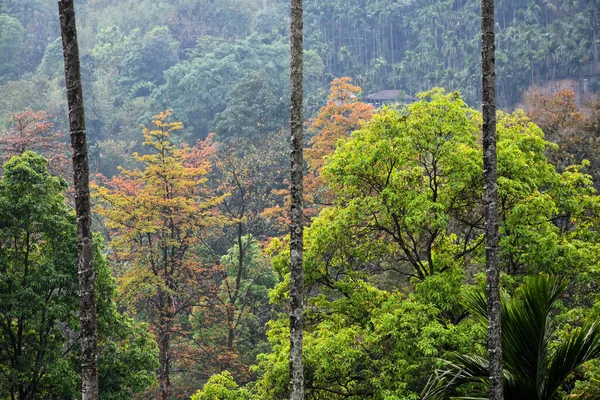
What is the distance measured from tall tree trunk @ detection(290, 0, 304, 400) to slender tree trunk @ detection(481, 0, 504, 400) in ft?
6.88

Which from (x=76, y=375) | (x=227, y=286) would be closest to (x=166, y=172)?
(x=227, y=286)

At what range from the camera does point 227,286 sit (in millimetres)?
23000

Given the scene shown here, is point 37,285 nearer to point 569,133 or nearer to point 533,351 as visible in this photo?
point 533,351

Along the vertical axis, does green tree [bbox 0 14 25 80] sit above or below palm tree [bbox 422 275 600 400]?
above

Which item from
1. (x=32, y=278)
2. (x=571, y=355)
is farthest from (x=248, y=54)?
(x=571, y=355)

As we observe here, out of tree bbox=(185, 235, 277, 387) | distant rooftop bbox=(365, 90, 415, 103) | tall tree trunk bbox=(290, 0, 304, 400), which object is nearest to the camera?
tall tree trunk bbox=(290, 0, 304, 400)

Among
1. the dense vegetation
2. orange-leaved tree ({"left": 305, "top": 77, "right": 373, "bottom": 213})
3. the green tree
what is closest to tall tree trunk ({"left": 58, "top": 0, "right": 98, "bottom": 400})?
orange-leaved tree ({"left": 305, "top": 77, "right": 373, "bottom": 213})

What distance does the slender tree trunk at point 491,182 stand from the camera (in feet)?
21.7

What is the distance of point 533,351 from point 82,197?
178 inches

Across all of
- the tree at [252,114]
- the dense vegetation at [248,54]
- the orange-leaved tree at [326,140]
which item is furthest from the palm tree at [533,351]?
the dense vegetation at [248,54]

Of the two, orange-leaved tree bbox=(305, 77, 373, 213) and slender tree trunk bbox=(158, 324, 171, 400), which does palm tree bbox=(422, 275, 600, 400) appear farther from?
orange-leaved tree bbox=(305, 77, 373, 213)

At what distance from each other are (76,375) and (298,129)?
272 inches

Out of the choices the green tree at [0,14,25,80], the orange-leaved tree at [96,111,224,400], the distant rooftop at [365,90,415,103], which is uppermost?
the green tree at [0,14,25,80]

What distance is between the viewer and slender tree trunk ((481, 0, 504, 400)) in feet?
21.7
